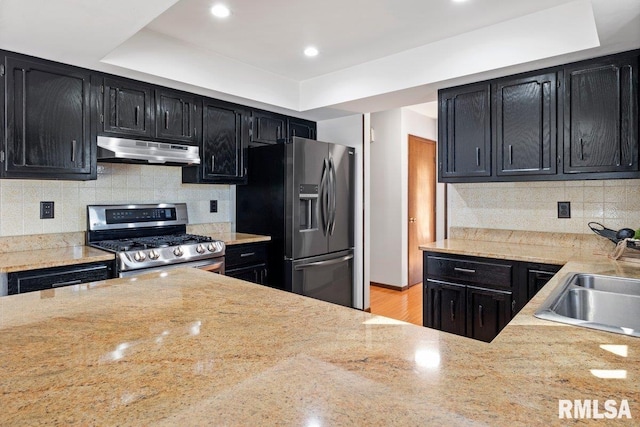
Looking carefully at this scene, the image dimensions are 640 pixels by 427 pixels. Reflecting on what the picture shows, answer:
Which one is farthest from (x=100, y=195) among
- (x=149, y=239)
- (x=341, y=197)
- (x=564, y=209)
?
(x=564, y=209)

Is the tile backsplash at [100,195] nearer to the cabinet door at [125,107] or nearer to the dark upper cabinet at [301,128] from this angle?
the cabinet door at [125,107]

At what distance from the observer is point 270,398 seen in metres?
0.70

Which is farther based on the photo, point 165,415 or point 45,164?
point 45,164

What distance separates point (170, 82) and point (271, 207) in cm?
132

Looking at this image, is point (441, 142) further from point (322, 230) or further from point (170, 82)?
point (170, 82)

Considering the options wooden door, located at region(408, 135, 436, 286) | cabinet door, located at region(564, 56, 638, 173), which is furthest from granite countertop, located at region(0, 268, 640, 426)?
wooden door, located at region(408, 135, 436, 286)

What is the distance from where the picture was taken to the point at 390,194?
5.07m

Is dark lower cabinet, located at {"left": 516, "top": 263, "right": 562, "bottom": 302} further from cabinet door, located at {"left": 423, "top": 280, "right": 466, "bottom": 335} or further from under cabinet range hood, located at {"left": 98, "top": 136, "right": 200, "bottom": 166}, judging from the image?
under cabinet range hood, located at {"left": 98, "top": 136, "right": 200, "bottom": 166}

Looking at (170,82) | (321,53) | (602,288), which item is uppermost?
(321,53)

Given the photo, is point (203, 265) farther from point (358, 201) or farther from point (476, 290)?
point (476, 290)

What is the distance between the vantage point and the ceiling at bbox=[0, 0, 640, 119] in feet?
6.54

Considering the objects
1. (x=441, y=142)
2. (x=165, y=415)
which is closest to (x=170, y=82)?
(x=441, y=142)

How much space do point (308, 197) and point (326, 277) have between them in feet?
→ 2.64

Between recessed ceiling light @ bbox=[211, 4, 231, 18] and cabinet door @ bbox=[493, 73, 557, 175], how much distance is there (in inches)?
75.7
